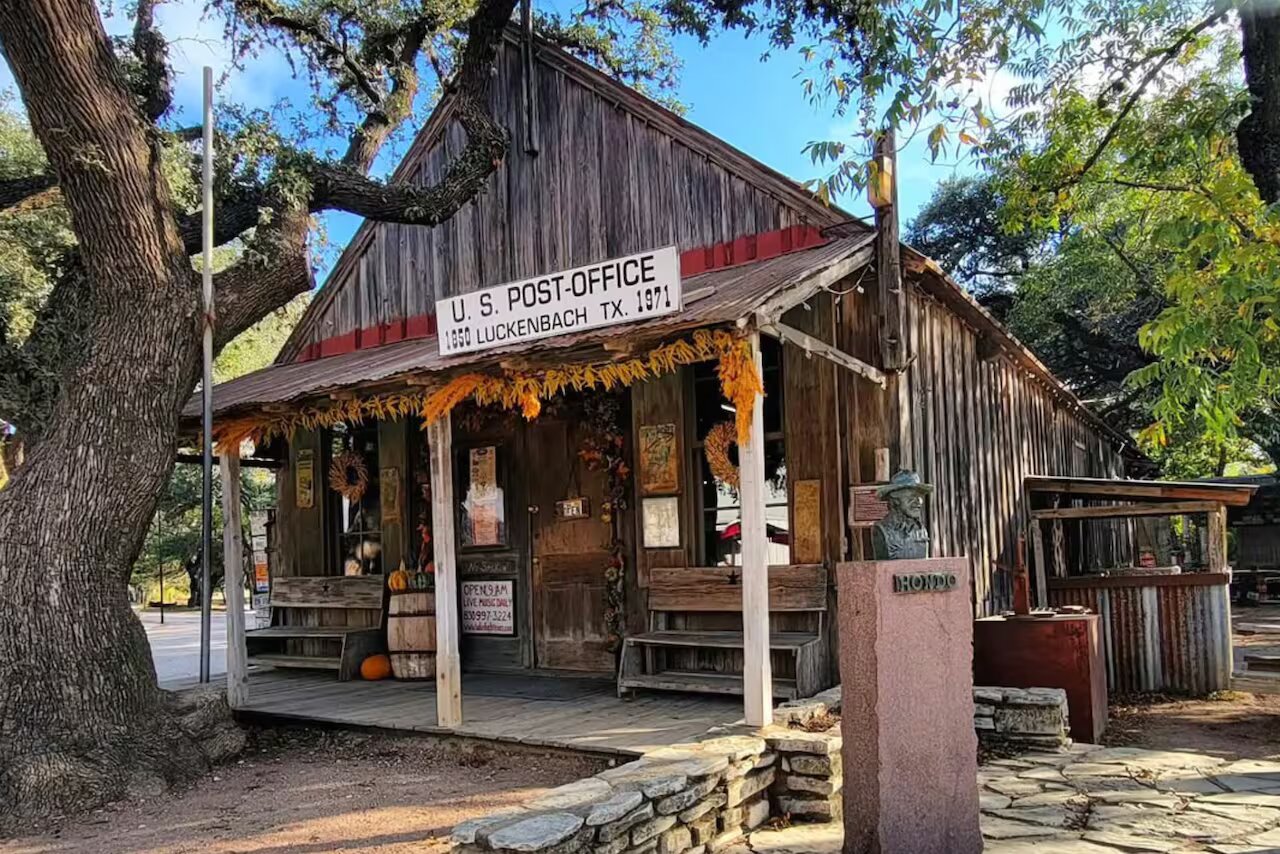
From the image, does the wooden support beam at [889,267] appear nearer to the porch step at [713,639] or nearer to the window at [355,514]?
the porch step at [713,639]

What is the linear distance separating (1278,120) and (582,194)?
5873 mm

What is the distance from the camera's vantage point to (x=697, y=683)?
722 cm

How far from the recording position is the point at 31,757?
587 cm

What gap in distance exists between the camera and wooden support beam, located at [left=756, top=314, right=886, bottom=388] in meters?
5.76

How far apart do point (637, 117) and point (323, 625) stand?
632 cm

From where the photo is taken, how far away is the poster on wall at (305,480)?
10.8 m

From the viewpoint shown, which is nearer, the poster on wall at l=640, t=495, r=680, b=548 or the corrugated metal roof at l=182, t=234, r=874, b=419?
the corrugated metal roof at l=182, t=234, r=874, b=419

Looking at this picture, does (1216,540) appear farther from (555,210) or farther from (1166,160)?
(555,210)

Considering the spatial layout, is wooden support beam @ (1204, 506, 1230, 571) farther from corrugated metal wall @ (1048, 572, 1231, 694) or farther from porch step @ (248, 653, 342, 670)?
porch step @ (248, 653, 342, 670)

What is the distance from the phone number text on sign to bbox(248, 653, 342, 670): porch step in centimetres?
136

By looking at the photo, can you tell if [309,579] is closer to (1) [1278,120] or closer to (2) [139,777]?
(2) [139,777]

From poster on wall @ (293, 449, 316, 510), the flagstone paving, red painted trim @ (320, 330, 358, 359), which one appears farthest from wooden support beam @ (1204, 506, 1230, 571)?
poster on wall @ (293, 449, 316, 510)

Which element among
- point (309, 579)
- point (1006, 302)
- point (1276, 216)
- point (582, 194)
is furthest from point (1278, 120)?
point (1006, 302)

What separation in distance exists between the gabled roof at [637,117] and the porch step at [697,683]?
355cm
